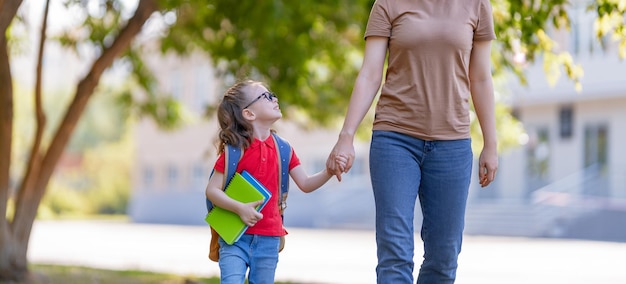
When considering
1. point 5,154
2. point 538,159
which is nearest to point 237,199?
point 5,154

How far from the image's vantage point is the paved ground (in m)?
13.7

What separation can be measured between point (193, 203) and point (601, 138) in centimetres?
2251

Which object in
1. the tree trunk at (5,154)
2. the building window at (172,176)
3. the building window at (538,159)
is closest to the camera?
the tree trunk at (5,154)

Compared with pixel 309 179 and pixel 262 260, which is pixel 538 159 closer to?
pixel 309 179

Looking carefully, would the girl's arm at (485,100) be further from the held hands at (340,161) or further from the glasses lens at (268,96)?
the glasses lens at (268,96)

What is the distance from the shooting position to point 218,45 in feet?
47.2

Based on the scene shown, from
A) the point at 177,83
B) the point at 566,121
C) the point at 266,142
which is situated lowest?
the point at 177,83

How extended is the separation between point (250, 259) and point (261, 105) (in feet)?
2.40

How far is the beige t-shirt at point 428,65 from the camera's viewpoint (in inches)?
188

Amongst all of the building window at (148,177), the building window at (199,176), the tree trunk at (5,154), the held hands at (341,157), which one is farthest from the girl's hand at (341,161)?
the building window at (148,177)

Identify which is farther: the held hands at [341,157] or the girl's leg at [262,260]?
the girl's leg at [262,260]

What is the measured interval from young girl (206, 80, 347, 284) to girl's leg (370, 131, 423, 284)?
0.31 metres

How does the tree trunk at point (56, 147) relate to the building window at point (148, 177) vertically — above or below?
above

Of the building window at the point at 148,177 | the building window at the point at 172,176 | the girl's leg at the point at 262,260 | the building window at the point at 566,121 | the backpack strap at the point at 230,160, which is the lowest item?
the building window at the point at 148,177
